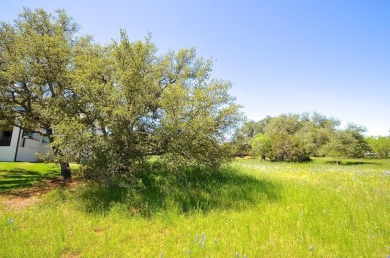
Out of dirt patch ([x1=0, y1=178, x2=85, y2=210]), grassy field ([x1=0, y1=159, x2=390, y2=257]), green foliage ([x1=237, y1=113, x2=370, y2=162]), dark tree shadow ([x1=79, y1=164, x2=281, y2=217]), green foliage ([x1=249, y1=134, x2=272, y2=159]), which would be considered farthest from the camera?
green foliage ([x1=249, y1=134, x2=272, y2=159])

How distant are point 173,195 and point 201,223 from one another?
286 centimetres

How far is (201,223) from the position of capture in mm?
7340

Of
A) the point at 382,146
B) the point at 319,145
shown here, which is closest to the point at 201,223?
Answer: the point at 319,145

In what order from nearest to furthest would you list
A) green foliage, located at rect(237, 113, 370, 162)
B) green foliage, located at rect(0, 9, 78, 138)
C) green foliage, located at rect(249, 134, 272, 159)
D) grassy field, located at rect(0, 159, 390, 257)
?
grassy field, located at rect(0, 159, 390, 257) < green foliage, located at rect(0, 9, 78, 138) < green foliage, located at rect(237, 113, 370, 162) < green foliage, located at rect(249, 134, 272, 159)

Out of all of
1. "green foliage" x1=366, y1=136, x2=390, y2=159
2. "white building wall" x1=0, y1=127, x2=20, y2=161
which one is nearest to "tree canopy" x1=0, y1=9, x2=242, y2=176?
"white building wall" x1=0, y1=127, x2=20, y2=161

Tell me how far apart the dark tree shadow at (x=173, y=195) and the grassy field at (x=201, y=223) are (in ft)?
0.15

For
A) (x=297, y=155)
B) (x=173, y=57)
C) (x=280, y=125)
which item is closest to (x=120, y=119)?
(x=173, y=57)

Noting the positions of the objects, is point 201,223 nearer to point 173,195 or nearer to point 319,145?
point 173,195

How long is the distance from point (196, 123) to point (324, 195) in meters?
6.39

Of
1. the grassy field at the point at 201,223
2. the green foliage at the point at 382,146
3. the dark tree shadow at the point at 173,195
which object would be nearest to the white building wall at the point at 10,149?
the grassy field at the point at 201,223

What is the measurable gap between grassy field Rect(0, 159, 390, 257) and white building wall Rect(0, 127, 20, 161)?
21.9 m

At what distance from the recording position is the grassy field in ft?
18.7

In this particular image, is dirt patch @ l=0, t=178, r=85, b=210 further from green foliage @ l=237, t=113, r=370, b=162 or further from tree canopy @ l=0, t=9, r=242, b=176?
green foliage @ l=237, t=113, r=370, b=162

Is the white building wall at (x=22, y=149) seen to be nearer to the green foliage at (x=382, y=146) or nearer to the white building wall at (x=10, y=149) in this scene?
the white building wall at (x=10, y=149)
